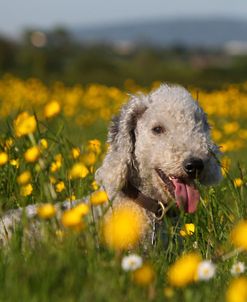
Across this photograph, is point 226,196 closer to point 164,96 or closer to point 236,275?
point 164,96

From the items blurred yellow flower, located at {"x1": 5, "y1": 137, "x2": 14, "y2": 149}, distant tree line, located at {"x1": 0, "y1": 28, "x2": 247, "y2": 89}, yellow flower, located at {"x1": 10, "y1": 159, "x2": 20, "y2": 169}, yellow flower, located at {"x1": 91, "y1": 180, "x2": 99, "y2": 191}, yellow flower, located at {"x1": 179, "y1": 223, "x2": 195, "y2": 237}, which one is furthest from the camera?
distant tree line, located at {"x1": 0, "y1": 28, "x2": 247, "y2": 89}

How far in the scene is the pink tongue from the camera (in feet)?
13.5

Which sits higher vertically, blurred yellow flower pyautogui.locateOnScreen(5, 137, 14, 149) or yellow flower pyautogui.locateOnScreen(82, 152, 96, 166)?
blurred yellow flower pyautogui.locateOnScreen(5, 137, 14, 149)

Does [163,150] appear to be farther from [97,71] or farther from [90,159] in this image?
[97,71]

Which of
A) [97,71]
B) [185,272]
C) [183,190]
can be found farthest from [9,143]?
[97,71]

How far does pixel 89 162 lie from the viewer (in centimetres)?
489

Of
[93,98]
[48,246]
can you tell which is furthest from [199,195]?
[93,98]

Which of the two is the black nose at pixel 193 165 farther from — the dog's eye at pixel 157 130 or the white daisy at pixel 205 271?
the white daisy at pixel 205 271

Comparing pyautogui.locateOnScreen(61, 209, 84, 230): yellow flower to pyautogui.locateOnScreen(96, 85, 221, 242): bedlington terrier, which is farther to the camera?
pyautogui.locateOnScreen(96, 85, 221, 242): bedlington terrier

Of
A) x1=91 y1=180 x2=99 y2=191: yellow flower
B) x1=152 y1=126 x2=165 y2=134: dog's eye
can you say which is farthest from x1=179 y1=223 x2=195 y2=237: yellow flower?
x1=91 y1=180 x2=99 y2=191: yellow flower

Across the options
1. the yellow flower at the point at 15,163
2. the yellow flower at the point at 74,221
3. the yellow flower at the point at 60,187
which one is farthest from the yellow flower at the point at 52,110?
the yellow flower at the point at 74,221

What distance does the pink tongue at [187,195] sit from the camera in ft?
13.5

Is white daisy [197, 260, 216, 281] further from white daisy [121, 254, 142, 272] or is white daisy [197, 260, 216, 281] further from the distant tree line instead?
the distant tree line

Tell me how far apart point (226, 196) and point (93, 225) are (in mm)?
2508
